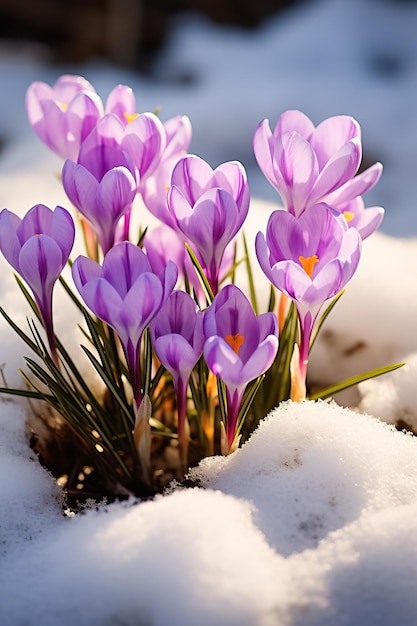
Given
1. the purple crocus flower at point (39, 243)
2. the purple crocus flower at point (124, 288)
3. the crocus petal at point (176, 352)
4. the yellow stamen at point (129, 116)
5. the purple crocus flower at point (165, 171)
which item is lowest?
the crocus petal at point (176, 352)

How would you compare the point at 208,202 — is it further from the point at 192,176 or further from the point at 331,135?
the point at 331,135

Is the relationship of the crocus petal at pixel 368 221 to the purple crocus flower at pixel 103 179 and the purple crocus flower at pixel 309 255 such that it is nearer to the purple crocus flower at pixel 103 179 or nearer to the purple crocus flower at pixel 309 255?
the purple crocus flower at pixel 309 255

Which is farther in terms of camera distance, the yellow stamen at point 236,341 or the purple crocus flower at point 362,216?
the purple crocus flower at point 362,216

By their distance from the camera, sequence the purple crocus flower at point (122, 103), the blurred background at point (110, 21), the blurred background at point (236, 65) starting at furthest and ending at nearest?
1. the blurred background at point (110, 21)
2. the blurred background at point (236, 65)
3. the purple crocus flower at point (122, 103)

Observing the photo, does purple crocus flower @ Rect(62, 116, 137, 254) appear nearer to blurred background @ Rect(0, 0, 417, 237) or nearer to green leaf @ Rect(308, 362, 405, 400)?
green leaf @ Rect(308, 362, 405, 400)

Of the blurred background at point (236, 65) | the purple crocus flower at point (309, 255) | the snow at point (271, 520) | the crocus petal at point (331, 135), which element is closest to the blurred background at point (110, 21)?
the blurred background at point (236, 65)

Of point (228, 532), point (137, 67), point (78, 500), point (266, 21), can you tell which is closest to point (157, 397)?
point (78, 500)

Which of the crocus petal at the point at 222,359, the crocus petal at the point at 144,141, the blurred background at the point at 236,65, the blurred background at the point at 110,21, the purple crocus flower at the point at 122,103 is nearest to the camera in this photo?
the crocus petal at the point at 222,359

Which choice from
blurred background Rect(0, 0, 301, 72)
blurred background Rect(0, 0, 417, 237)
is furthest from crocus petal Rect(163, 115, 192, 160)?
blurred background Rect(0, 0, 301, 72)
